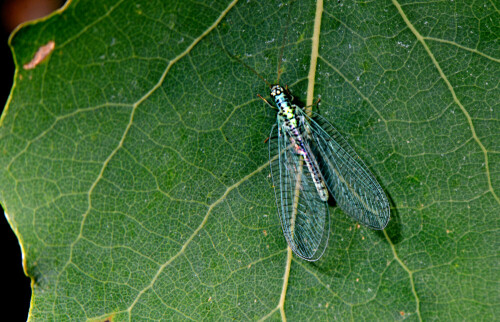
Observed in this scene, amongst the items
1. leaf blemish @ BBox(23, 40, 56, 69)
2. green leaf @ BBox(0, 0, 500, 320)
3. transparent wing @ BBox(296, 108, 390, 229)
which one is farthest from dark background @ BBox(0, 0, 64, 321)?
transparent wing @ BBox(296, 108, 390, 229)

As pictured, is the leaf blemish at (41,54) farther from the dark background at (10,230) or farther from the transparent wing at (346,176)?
the transparent wing at (346,176)

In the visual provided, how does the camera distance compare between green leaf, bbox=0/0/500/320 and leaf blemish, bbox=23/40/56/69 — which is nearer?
leaf blemish, bbox=23/40/56/69

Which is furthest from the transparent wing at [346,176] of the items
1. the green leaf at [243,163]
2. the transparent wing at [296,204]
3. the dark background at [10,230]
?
the dark background at [10,230]

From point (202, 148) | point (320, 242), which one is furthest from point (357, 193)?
point (202, 148)

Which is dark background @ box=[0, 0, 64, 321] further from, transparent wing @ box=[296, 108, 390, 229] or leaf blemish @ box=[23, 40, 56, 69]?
transparent wing @ box=[296, 108, 390, 229]

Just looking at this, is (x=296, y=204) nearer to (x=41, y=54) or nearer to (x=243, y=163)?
(x=243, y=163)

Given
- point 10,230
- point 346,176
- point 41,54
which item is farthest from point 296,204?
point 10,230

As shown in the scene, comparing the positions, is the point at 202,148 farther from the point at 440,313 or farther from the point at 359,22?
the point at 440,313
